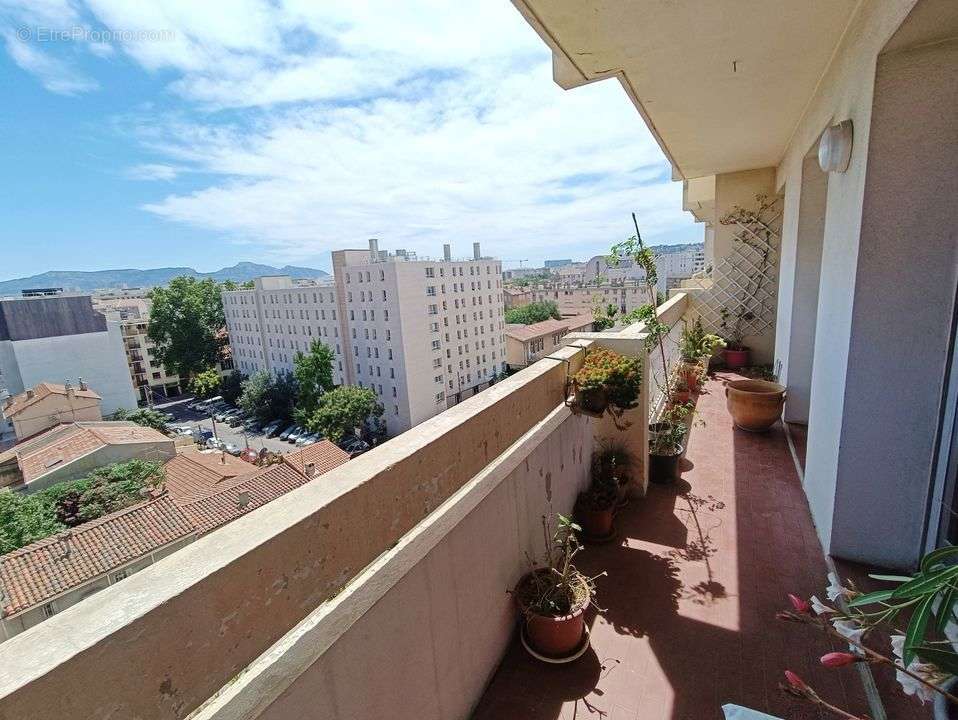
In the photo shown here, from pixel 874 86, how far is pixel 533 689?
128 inches

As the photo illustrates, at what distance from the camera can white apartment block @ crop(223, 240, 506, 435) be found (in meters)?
31.2

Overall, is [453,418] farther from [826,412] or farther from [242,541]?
[826,412]

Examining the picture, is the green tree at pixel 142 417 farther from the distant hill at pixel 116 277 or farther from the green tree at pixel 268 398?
the distant hill at pixel 116 277

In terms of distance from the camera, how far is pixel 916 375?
2.10 metres

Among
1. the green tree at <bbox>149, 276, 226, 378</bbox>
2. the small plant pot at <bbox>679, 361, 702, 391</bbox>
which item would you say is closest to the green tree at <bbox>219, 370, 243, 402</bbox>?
the green tree at <bbox>149, 276, 226, 378</bbox>

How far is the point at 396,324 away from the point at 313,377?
291 inches

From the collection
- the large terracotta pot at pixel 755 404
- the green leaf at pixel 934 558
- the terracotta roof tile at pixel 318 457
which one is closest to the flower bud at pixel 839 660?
the green leaf at pixel 934 558

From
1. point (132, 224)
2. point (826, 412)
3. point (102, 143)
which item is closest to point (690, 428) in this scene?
point (826, 412)

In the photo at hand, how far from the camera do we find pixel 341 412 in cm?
2908

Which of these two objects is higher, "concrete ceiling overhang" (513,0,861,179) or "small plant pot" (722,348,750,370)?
"concrete ceiling overhang" (513,0,861,179)

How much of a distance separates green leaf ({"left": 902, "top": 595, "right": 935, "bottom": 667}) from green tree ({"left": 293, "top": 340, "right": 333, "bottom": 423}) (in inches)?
1306

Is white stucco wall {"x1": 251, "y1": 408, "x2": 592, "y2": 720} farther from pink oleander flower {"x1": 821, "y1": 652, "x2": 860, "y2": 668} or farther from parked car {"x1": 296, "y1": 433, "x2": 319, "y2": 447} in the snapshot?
parked car {"x1": 296, "y1": 433, "x2": 319, "y2": 447}

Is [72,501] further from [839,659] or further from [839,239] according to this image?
[839,239]

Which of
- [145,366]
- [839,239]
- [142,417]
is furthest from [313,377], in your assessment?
[839,239]
